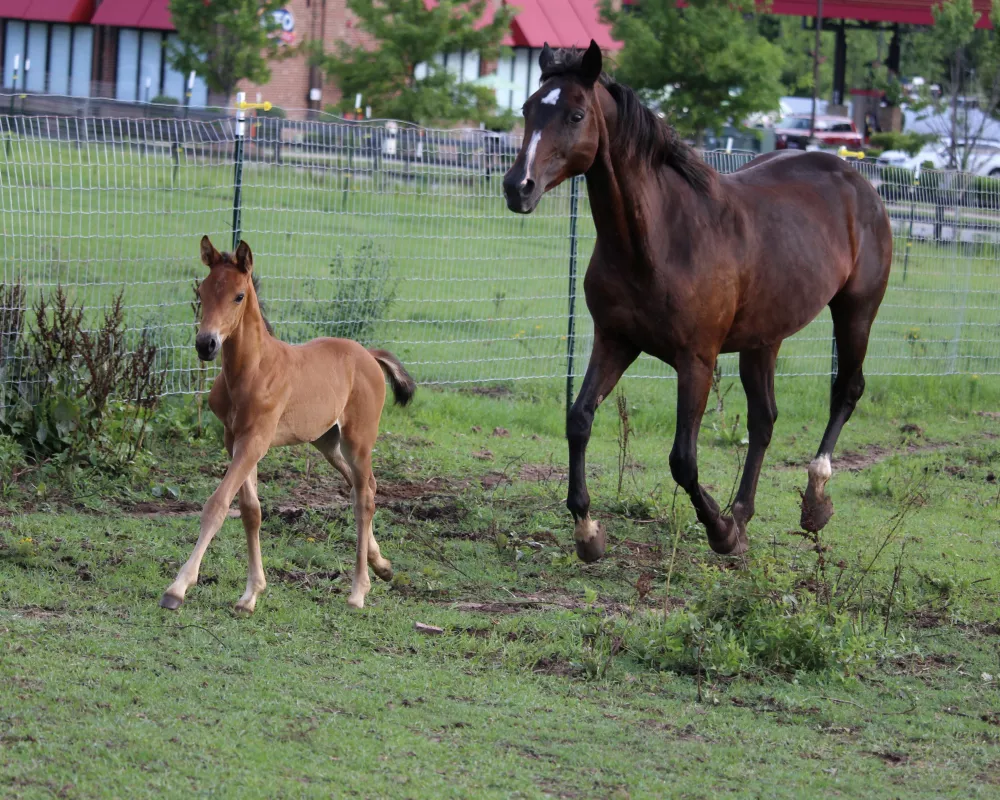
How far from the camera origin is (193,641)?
16.5ft

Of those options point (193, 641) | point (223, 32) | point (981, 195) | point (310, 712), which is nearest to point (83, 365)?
point (193, 641)

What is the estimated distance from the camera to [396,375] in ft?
21.2

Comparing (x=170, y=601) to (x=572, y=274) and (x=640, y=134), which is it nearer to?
(x=640, y=134)

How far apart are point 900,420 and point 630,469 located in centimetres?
392

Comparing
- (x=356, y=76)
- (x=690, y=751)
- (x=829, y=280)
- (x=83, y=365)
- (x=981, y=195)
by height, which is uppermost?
(x=356, y=76)

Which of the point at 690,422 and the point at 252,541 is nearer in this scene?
the point at 252,541

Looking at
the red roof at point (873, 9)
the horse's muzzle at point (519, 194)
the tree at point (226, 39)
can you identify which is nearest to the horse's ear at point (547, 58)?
the horse's muzzle at point (519, 194)

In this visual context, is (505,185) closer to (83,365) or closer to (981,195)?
(83,365)

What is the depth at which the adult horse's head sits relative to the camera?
18.7 ft

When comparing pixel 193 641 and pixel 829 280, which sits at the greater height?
pixel 829 280

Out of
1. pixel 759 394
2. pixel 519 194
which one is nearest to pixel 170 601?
pixel 519 194

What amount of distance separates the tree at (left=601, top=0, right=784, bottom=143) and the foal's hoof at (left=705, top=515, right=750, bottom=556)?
24.8m

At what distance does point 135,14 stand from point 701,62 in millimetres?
19328

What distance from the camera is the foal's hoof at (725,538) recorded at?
6730 millimetres
